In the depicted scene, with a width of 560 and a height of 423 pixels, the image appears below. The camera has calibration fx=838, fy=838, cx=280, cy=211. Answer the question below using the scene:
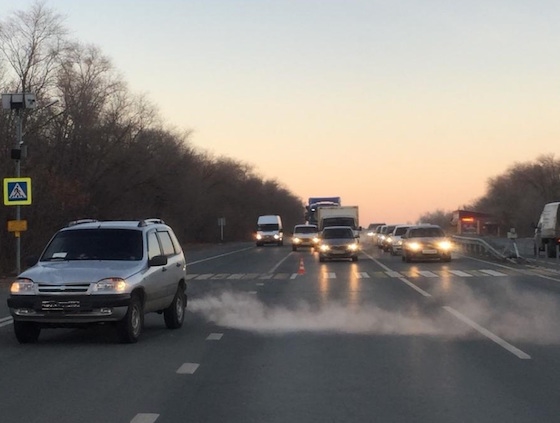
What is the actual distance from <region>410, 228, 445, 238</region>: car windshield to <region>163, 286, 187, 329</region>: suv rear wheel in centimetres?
2536

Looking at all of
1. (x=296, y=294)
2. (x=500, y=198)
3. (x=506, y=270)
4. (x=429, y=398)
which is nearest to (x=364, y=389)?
(x=429, y=398)

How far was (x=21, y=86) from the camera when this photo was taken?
54.8m

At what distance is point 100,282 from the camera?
1179cm

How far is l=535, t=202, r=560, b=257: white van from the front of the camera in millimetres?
39969

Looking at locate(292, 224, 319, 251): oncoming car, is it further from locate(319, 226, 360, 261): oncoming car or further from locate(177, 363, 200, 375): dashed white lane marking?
locate(177, 363, 200, 375): dashed white lane marking

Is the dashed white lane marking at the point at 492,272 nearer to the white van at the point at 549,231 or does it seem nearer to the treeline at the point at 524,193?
the white van at the point at 549,231

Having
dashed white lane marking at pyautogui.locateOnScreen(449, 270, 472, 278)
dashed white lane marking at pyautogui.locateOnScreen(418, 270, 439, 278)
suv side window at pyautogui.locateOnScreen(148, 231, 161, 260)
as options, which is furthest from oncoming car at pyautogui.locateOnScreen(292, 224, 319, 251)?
suv side window at pyautogui.locateOnScreen(148, 231, 161, 260)

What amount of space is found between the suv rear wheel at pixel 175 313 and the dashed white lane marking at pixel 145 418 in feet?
21.5

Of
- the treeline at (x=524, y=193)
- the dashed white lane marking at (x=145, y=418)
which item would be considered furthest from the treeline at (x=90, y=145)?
the treeline at (x=524, y=193)

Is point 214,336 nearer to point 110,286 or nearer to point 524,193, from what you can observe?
point 110,286

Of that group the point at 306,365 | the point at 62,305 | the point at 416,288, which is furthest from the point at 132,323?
the point at 416,288

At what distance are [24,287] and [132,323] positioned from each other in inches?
63.4

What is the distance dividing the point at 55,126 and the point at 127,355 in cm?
4582

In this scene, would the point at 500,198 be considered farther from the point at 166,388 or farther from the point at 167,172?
the point at 166,388
